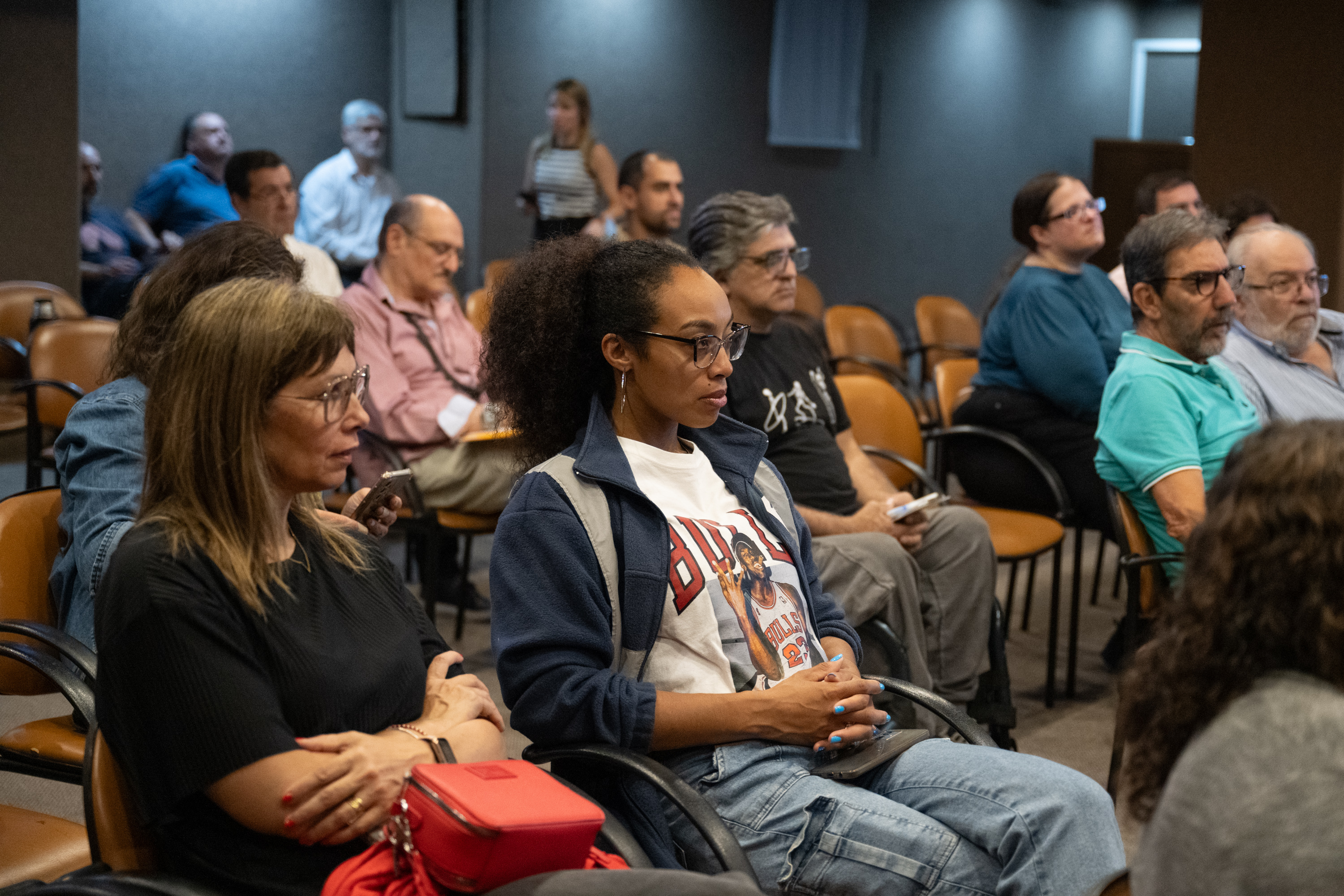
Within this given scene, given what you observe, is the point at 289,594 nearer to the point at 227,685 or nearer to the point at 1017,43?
the point at 227,685

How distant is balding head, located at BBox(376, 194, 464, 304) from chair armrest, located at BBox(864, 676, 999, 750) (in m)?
2.53

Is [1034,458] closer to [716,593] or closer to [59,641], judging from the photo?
[716,593]

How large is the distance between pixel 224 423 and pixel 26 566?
2.88 feet

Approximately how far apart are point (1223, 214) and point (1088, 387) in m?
1.44

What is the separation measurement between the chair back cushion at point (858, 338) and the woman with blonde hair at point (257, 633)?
174 inches

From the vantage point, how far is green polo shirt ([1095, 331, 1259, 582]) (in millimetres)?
2836

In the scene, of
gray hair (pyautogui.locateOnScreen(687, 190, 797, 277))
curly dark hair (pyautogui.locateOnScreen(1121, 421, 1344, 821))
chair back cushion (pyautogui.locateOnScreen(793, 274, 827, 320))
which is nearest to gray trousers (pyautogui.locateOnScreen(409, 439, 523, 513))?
gray hair (pyautogui.locateOnScreen(687, 190, 797, 277))

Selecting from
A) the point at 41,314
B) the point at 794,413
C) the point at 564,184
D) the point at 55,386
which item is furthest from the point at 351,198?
the point at 794,413

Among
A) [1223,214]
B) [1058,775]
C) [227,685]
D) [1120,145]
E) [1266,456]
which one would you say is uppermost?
[1120,145]

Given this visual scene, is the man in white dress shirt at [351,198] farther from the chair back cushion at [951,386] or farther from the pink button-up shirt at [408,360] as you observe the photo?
the chair back cushion at [951,386]

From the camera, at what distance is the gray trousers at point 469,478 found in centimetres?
364

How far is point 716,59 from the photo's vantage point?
8.93 m

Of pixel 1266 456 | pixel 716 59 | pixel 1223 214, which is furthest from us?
pixel 716 59

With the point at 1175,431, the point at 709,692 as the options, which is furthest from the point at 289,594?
the point at 1175,431
